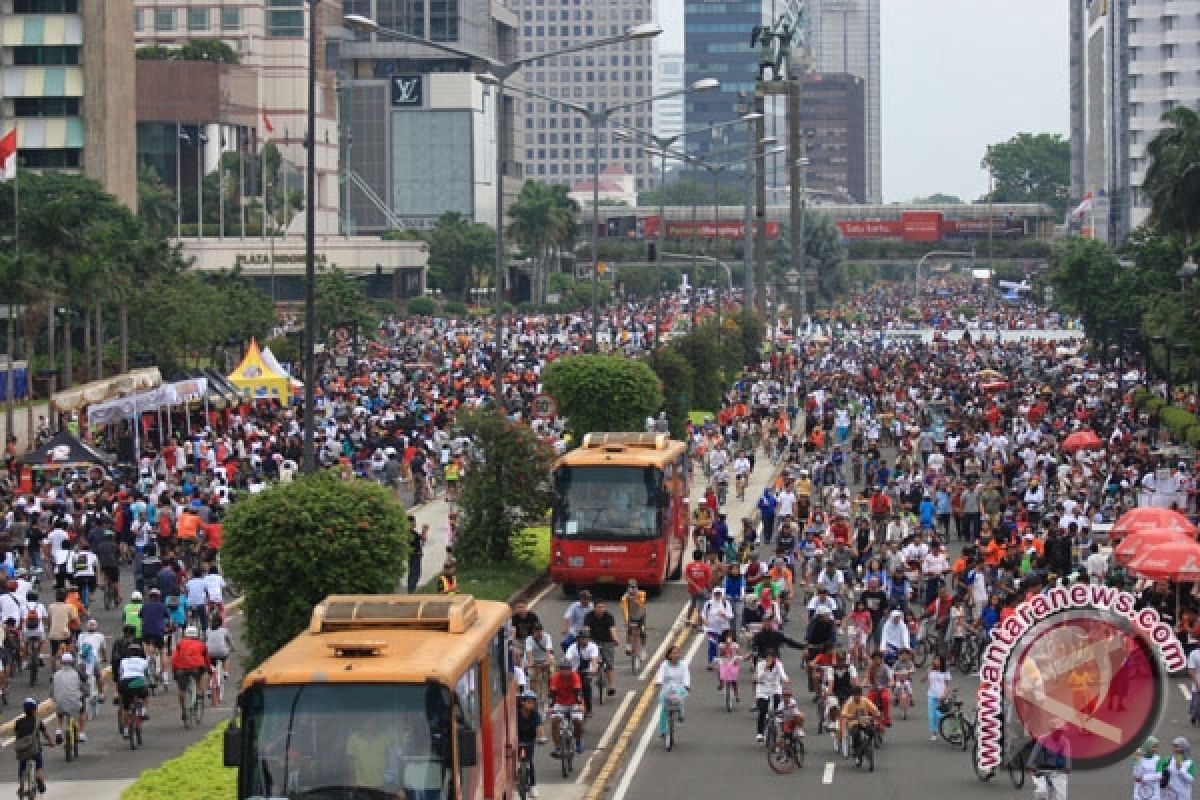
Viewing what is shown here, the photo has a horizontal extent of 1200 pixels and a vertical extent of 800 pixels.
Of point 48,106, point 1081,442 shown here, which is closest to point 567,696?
point 1081,442

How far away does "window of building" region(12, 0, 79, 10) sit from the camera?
94.7 m

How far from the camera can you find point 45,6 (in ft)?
313

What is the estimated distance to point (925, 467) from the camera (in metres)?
48.2

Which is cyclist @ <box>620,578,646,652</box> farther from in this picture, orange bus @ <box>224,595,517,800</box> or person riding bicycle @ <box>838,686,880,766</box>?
orange bus @ <box>224,595,517,800</box>

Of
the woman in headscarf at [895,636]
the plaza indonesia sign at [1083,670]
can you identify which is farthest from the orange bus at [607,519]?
the plaza indonesia sign at [1083,670]

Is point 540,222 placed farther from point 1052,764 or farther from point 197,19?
point 1052,764

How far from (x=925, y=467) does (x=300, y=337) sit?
3042 cm

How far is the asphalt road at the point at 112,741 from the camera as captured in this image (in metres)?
22.8

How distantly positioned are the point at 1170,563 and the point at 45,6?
76420mm

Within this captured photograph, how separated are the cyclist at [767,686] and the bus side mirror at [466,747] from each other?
27.8 feet

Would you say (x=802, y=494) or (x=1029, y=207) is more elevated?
(x=1029, y=207)

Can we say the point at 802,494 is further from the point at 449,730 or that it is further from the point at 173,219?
the point at 173,219

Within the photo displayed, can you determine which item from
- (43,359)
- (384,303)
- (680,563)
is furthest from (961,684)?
(384,303)

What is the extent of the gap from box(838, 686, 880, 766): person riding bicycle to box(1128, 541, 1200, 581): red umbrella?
542 cm
